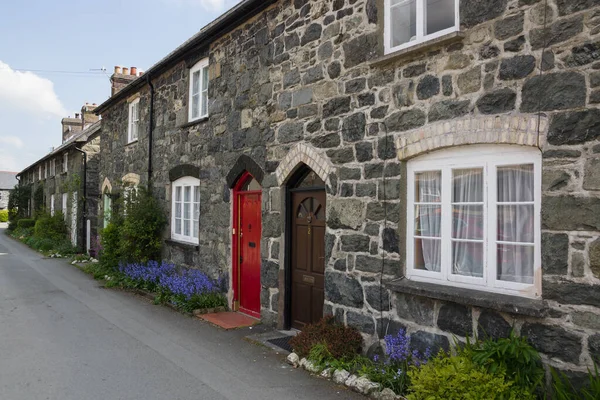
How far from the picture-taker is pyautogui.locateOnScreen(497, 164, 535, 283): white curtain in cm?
479

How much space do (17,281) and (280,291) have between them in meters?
9.33

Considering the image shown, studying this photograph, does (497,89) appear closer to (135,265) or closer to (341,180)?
(341,180)

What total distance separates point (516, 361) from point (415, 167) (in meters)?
2.38

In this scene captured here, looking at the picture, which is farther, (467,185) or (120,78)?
(120,78)

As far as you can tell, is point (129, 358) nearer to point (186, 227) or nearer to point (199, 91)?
point (186, 227)

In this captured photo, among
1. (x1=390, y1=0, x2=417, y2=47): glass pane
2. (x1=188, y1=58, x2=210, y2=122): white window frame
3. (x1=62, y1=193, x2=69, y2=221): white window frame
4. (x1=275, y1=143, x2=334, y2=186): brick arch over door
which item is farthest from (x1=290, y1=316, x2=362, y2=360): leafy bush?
(x1=62, y1=193, x2=69, y2=221): white window frame

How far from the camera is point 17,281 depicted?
13.5m

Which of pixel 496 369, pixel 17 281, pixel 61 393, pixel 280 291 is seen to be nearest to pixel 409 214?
pixel 496 369

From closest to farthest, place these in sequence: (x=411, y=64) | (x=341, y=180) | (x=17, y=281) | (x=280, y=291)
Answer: (x=411, y=64) → (x=341, y=180) → (x=280, y=291) → (x=17, y=281)

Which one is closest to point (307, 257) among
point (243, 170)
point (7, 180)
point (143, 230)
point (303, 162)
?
point (303, 162)

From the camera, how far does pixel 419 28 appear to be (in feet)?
18.9

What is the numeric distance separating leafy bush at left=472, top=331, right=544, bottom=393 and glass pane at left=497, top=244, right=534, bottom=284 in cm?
61

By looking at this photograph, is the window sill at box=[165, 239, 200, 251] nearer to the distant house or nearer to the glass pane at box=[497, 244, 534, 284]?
the glass pane at box=[497, 244, 534, 284]

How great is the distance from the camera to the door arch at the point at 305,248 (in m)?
7.38
